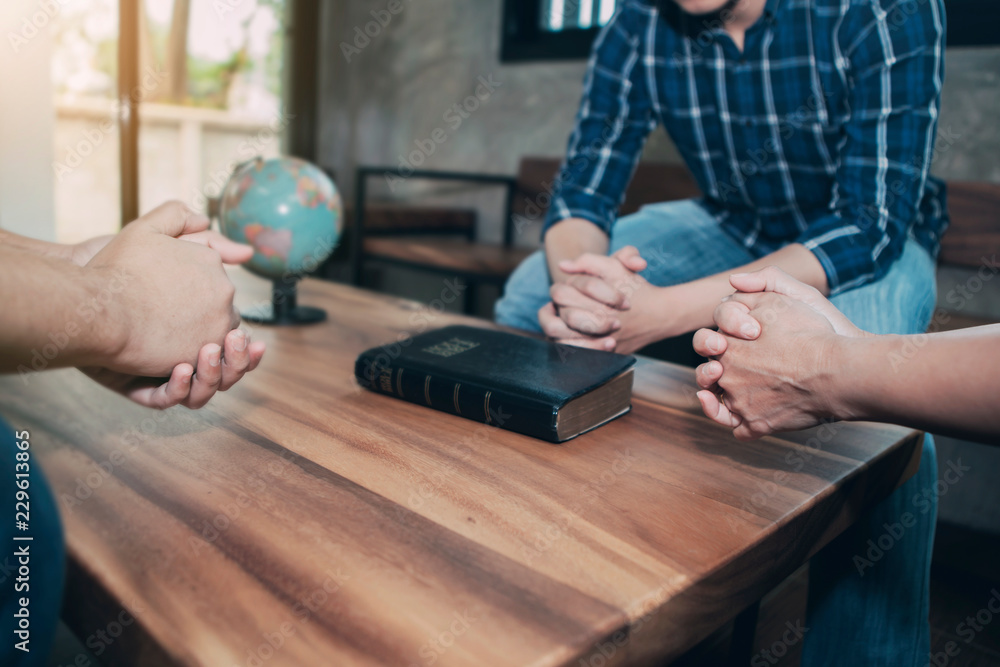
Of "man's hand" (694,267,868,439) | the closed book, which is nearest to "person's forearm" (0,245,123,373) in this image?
the closed book

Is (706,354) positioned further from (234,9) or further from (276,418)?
(234,9)

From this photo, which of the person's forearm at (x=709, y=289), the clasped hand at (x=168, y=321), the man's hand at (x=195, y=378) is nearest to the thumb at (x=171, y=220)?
the clasped hand at (x=168, y=321)

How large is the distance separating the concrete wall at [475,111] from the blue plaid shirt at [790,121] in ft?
2.15

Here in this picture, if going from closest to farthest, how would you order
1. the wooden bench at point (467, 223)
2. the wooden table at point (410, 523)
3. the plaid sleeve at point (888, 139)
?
the wooden table at point (410, 523), the plaid sleeve at point (888, 139), the wooden bench at point (467, 223)

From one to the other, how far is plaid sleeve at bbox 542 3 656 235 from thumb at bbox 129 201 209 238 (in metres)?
0.82

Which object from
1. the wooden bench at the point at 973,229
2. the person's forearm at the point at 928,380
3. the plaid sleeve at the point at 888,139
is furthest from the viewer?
the wooden bench at the point at 973,229

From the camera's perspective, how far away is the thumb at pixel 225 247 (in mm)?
702

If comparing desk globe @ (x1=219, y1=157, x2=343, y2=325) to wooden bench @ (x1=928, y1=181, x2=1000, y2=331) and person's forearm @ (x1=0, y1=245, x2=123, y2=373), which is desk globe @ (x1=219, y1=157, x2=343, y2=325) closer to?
person's forearm @ (x1=0, y1=245, x2=123, y2=373)

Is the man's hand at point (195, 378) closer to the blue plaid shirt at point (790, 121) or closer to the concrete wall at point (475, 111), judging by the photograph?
the blue plaid shirt at point (790, 121)

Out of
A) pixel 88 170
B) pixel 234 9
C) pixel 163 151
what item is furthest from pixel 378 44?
pixel 88 170

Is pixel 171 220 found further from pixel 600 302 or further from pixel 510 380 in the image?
pixel 600 302

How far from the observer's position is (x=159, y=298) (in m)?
0.55

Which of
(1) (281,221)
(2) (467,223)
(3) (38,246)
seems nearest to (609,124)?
(1) (281,221)

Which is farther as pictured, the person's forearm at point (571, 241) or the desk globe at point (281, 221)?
the person's forearm at point (571, 241)
